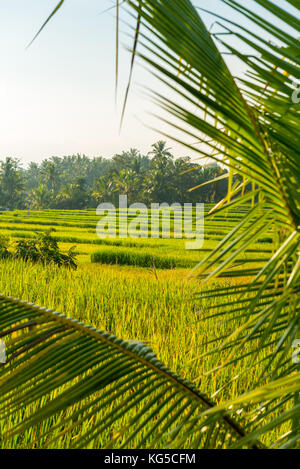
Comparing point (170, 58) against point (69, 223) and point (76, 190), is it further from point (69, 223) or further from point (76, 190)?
point (76, 190)

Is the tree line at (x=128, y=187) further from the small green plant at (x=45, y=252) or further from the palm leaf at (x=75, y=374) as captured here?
the palm leaf at (x=75, y=374)

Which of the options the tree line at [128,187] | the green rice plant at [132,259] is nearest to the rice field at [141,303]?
the green rice plant at [132,259]

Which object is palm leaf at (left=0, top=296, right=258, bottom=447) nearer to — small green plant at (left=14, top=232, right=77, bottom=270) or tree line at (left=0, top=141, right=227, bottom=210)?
small green plant at (left=14, top=232, right=77, bottom=270)

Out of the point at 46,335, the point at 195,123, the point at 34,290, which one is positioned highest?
the point at 195,123

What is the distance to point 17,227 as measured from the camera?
19.3m

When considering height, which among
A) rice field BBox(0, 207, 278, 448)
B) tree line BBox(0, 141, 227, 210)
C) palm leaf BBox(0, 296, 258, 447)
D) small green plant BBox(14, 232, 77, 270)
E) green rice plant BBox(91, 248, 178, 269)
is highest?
tree line BBox(0, 141, 227, 210)

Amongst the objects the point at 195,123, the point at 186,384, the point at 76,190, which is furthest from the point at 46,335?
the point at 76,190

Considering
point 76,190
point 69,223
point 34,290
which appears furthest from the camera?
point 76,190

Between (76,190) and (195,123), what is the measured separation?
38.0 meters

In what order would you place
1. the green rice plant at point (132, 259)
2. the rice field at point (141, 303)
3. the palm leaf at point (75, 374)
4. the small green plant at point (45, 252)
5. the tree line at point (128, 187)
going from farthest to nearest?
the tree line at point (128, 187), the green rice plant at point (132, 259), the small green plant at point (45, 252), the rice field at point (141, 303), the palm leaf at point (75, 374)

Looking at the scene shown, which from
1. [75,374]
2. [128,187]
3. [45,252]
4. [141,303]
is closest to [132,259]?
[45,252]

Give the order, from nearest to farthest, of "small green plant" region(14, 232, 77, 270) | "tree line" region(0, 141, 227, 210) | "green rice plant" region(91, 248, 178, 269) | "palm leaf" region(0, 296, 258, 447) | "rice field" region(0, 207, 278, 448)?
"palm leaf" region(0, 296, 258, 447) → "rice field" region(0, 207, 278, 448) → "small green plant" region(14, 232, 77, 270) → "green rice plant" region(91, 248, 178, 269) → "tree line" region(0, 141, 227, 210)

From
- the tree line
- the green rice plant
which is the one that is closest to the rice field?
the green rice plant

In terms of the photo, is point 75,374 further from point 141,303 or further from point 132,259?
point 132,259
